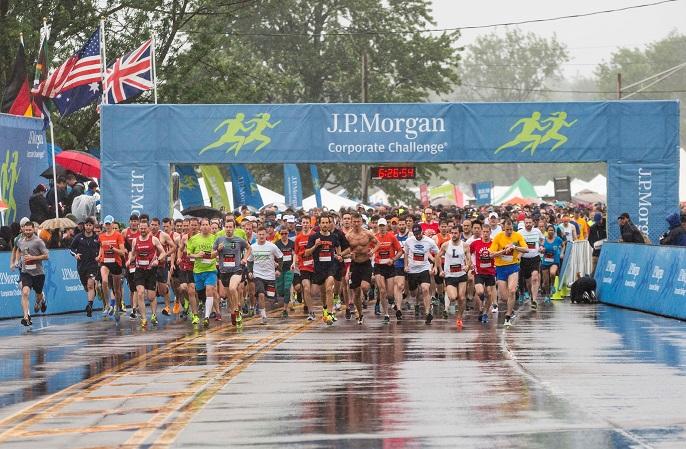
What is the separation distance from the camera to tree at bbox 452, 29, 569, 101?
162375 millimetres

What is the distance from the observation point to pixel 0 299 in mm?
27125

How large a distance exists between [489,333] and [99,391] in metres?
9.18

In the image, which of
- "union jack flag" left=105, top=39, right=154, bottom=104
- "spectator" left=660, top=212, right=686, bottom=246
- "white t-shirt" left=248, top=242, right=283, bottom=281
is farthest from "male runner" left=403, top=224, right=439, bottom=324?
"union jack flag" left=105, top=39, right=154, bottom=104

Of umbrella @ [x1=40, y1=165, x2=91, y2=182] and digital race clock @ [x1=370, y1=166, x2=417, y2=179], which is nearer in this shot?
digital race clock @ [x1=370, y1=166, x2=417, y2=179]

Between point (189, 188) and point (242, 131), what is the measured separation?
905 cm

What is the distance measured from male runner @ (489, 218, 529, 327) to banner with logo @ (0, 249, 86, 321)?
8.57 metres

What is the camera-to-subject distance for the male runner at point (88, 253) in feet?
92.6

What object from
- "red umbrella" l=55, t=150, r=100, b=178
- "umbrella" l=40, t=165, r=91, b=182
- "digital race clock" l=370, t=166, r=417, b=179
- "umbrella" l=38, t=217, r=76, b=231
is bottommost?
"umbrella" l=38, t=217, r=76, b=231

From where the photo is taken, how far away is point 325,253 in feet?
83.9

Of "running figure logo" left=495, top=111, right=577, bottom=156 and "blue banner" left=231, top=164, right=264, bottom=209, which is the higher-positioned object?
"running figure logo" left=495, top=111, right=577, bottom=156

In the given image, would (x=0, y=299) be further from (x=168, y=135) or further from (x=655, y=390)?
(x=655, y=390)

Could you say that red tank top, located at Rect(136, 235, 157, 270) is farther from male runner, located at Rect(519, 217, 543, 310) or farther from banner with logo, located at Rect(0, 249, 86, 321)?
male runner, located at Rect(519, 217, 543, 310)

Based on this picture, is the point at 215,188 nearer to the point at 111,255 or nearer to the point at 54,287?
the point at 54,287

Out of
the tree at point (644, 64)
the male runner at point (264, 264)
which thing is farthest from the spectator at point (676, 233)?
the tree at point (644, 64)
